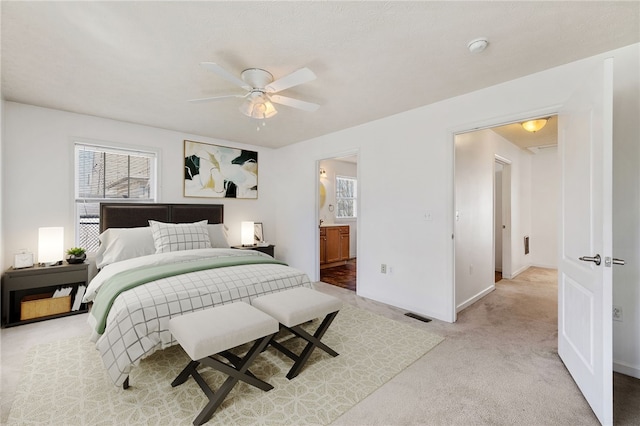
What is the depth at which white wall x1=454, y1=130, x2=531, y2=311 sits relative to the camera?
345cm

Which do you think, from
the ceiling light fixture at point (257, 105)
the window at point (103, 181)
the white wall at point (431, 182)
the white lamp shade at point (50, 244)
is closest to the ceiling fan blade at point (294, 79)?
the ceiling light fixture at point (257, 105)

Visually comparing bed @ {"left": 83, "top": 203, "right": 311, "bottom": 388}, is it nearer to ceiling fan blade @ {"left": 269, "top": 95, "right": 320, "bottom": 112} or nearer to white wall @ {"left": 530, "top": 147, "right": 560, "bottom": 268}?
ceiling fan blade @ {"left": 269, "top": 95, "right": 320, "bottom": 112}

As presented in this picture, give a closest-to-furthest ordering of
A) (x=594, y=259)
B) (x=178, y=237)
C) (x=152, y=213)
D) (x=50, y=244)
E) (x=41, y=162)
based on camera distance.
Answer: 1. (x=594, y=259)
2. (x=50, y=244)
3. (x=41, y=162)
4. (x=178, y=237)
5. (x=152, y=213)

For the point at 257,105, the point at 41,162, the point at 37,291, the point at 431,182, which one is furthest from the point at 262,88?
the point at 37,291

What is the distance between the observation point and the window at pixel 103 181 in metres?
3.60

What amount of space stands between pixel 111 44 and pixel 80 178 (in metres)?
2.40

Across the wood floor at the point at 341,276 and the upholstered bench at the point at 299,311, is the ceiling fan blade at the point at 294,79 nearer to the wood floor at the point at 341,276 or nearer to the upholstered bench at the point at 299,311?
the upholstered bench at the point at 299,311

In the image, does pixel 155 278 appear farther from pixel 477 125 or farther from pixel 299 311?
pixel 477 125

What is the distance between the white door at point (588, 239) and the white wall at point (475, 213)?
1168 mm

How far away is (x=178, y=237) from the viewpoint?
3375 mm

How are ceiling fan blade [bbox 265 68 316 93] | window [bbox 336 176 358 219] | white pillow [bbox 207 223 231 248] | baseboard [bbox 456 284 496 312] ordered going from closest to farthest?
ceiling fan blade [bbox 265 68 316 93] < baseboard [bbox 456 284 496 312] < white pillow [bbox 207 223 231 248] < window [bbox 336 176 358 219]

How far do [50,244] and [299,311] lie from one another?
3.14m

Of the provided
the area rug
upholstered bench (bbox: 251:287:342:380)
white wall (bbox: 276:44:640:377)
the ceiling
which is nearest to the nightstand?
the area rug

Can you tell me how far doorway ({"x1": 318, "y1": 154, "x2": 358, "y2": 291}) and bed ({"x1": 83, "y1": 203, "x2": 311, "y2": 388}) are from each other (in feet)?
7.77
